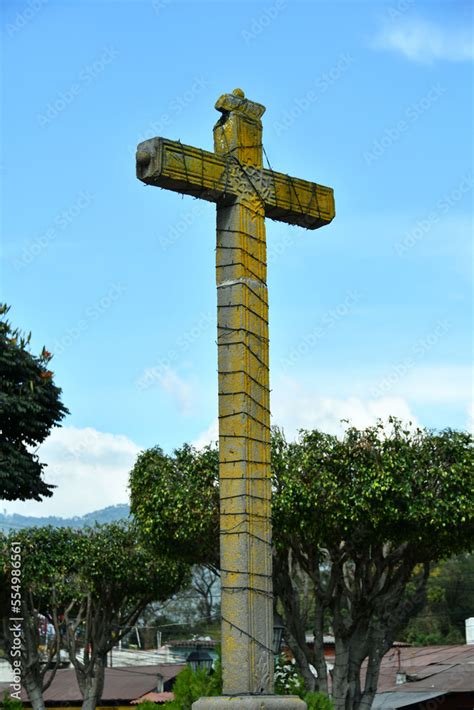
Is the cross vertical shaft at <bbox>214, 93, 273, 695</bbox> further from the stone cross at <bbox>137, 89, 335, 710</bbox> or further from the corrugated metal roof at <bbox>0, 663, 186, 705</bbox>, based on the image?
the corrugated metal roof at <bbox>0, 663, 186, 705</bbox>

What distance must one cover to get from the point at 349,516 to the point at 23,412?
7.09 m

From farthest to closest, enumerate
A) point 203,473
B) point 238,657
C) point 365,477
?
point 203,473 < point 365,477 < point 238,657

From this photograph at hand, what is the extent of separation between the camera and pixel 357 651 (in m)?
25.4

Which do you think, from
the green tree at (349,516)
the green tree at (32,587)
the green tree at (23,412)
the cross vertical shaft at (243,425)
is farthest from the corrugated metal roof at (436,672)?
the cross vertical shaft at (243,425)

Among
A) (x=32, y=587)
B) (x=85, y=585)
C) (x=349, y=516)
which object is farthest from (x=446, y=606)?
(x=349, y=516)

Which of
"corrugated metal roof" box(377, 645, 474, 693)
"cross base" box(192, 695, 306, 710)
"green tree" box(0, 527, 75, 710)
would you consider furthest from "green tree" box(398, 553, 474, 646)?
"cross base" box(192, 695, 306, 710)

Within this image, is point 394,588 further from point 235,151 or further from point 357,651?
point 235,151

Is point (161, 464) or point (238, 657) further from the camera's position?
point (161, 464)

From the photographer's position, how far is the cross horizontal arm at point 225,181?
30.1 feet

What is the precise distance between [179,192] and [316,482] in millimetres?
14809

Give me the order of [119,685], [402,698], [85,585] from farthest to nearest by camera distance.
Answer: [119,685] → [85,585] → [402,698]

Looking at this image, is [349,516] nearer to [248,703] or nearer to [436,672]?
[436,672]

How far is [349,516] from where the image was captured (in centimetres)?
2328

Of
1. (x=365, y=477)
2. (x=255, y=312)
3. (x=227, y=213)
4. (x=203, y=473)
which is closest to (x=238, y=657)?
(x=255, y=312)
